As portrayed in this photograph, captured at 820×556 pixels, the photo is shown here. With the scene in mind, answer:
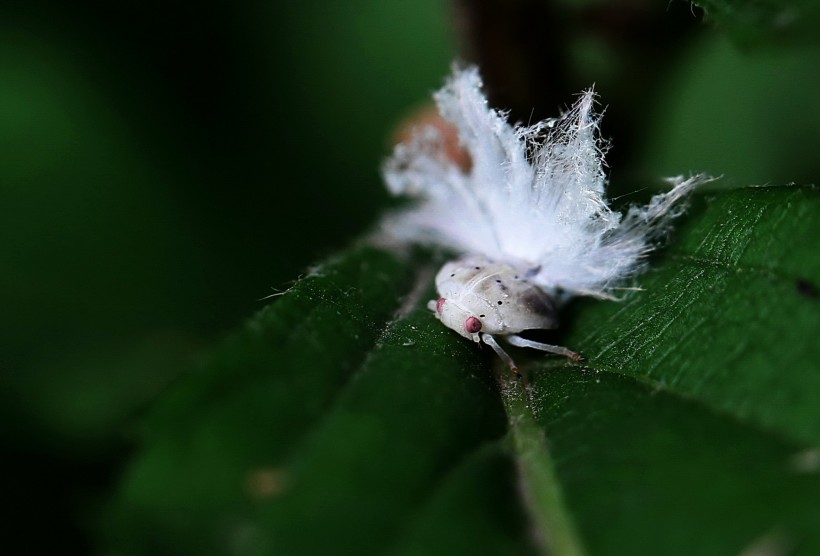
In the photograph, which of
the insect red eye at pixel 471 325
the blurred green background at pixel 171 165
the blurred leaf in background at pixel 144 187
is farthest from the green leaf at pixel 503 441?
the blurred leaf in background at pixel 144 187

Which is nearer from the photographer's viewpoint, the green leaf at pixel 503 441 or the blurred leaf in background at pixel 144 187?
the green leaf at pixel 503 441

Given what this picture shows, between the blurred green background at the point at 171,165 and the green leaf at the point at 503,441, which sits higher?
the blurred green background at the point at 171,165

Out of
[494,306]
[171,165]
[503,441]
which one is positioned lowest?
[503,441]

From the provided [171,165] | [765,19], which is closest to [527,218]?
[765,19]

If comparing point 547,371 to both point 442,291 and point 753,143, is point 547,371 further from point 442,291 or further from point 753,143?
point 753,143

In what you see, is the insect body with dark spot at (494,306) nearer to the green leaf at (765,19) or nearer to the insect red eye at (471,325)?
the insect red eye at (471,325)

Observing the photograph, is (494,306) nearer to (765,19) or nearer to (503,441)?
(503,441)

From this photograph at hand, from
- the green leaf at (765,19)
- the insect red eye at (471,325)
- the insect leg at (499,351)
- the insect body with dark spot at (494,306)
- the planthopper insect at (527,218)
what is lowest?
the insect leg at (499,351)
